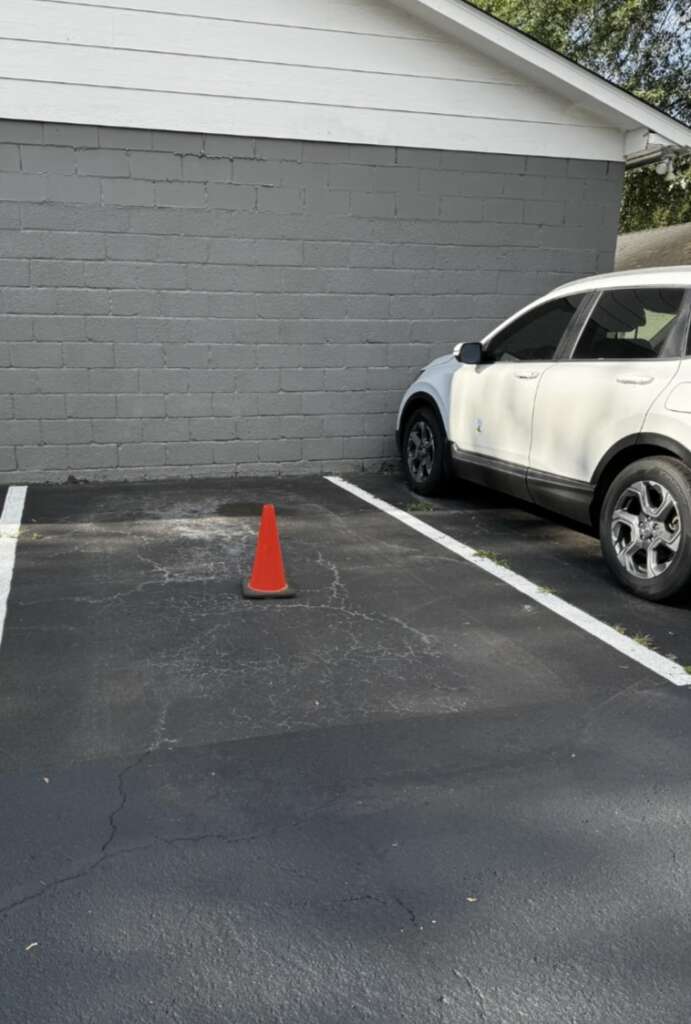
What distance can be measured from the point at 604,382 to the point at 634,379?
258 millimetres

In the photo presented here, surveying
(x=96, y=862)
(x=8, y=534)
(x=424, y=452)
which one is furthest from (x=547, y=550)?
Answer: (x=96, y=862)

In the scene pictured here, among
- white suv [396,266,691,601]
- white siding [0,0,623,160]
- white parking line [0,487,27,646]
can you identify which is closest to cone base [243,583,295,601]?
white parking line [0,487,27,646]

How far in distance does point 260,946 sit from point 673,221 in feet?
82.4

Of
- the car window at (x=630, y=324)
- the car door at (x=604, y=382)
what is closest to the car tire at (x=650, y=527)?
the car door at (x=604, y=382)

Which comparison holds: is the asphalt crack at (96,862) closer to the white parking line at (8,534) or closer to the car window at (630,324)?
the white parking line at (8,534)

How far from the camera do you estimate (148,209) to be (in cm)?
743

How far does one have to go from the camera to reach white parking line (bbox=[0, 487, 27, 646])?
4762 millimetres

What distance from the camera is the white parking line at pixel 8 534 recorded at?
4.76 metres

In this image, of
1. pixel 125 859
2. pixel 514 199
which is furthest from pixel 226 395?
pixel 125 859

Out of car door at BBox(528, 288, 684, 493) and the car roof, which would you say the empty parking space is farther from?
the car roof

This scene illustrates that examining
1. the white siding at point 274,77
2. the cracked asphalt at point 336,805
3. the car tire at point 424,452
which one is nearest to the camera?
the cracked asphalt at point 336,805

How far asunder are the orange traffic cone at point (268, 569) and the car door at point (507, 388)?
2.08 m

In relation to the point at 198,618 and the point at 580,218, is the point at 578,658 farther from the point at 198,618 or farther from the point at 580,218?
the point at 580,218

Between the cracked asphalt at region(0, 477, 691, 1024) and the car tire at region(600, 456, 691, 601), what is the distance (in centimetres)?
17
